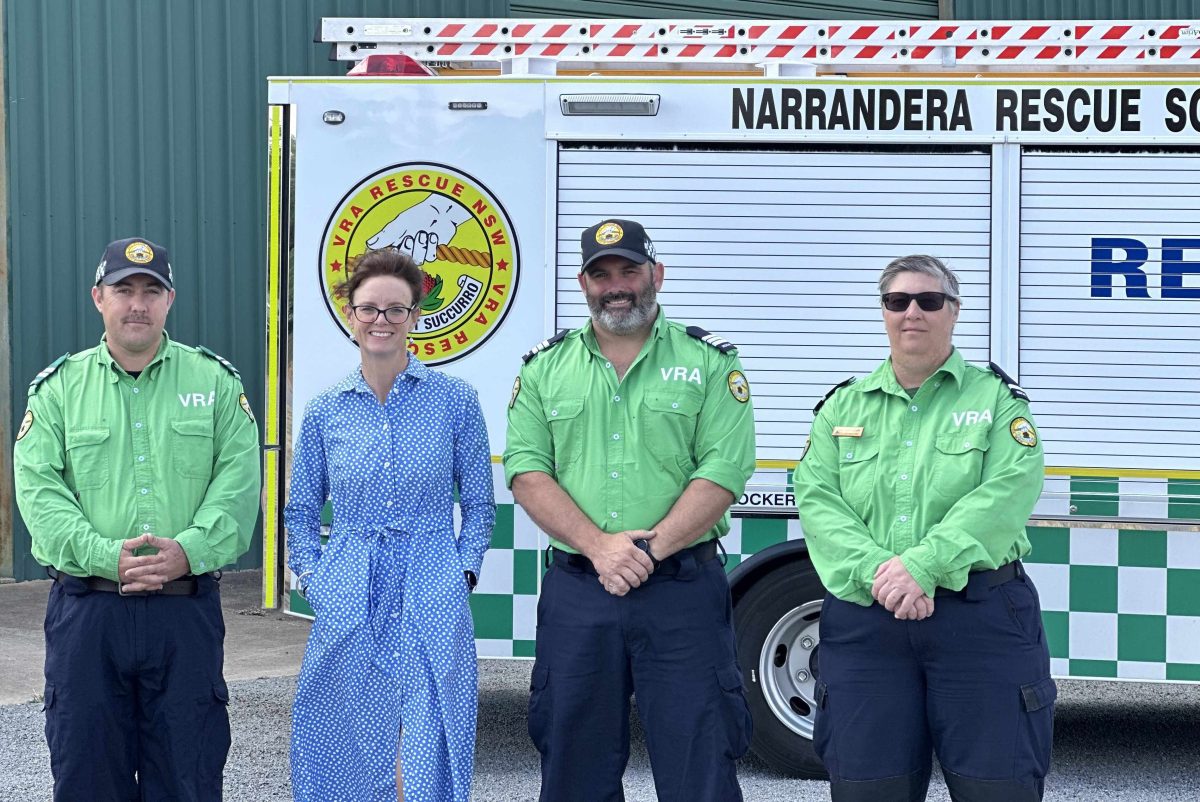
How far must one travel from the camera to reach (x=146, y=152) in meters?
9.67

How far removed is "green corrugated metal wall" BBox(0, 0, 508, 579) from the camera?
942 centimetres

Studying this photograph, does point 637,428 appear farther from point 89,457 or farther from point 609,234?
point 89,457

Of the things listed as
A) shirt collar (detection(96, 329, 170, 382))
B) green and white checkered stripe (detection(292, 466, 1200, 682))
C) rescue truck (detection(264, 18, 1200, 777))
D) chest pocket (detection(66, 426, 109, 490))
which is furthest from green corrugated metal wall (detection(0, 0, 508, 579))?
chest pocket (detection(66, 426, 109, 490))

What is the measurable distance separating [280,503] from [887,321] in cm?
259

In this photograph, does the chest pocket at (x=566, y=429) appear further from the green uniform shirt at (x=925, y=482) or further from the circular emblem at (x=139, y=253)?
the circular emblem at (x=139, y=253)

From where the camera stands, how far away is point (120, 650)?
147 inches

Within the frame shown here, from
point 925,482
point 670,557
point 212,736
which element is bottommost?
point 212,736

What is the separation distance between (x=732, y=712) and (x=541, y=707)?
512 mm

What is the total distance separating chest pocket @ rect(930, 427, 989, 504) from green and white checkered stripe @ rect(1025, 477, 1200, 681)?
1738 mm

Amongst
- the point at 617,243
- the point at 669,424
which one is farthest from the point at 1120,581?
the point at 617,243

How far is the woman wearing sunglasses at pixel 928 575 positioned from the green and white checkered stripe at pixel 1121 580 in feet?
5.32

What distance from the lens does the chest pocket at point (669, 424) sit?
152 inches

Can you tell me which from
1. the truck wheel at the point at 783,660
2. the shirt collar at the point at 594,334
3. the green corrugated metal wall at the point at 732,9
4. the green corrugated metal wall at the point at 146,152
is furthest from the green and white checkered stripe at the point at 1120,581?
the green corrugated metal wall at the point at 732,9

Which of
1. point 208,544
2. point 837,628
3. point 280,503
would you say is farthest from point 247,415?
point 837,628
